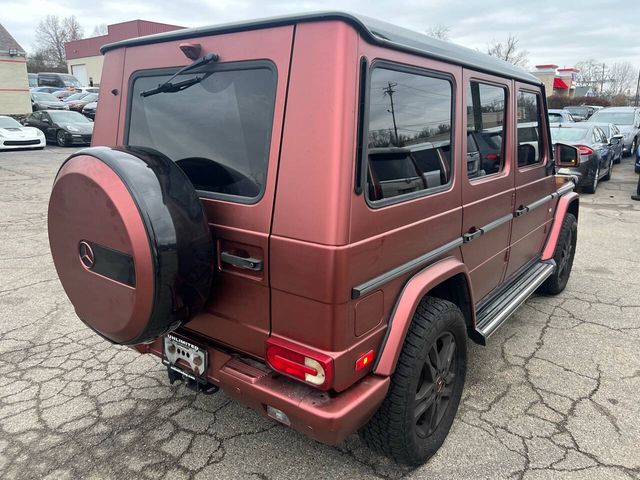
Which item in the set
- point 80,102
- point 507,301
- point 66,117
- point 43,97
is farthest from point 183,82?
point 43,97

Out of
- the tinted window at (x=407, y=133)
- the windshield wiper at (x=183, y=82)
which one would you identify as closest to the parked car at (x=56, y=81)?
the windshield wiper at (x=183, y=82)

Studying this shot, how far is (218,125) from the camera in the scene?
2164mm

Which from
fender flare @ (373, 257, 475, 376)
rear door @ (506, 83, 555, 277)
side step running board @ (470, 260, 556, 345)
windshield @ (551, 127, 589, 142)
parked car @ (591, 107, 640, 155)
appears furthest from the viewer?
parked car @ (591, 107, 640, 155)

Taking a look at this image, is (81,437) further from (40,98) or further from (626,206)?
(40,98)

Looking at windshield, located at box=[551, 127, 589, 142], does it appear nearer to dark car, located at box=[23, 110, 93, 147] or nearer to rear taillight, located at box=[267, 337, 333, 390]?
rear taillight, located at box=[267, 337, 333, 390]

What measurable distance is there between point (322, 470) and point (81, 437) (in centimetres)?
135

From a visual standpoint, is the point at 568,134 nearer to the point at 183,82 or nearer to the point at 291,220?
the point at 183,82

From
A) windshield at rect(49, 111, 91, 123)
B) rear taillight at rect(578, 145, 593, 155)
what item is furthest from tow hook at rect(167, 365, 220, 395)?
windshield at rect(49, 111, 91, 123)

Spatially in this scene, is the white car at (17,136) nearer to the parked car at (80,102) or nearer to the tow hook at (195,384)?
the parked car at (80,102)

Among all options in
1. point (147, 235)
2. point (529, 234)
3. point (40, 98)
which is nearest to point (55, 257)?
point (147, 235)

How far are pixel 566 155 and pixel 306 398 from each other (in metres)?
3.43

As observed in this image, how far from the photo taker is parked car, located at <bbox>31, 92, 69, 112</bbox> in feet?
82.4

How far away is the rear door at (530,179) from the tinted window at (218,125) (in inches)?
80.5

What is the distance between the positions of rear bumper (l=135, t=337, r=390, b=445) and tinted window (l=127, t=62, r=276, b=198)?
779 mm
